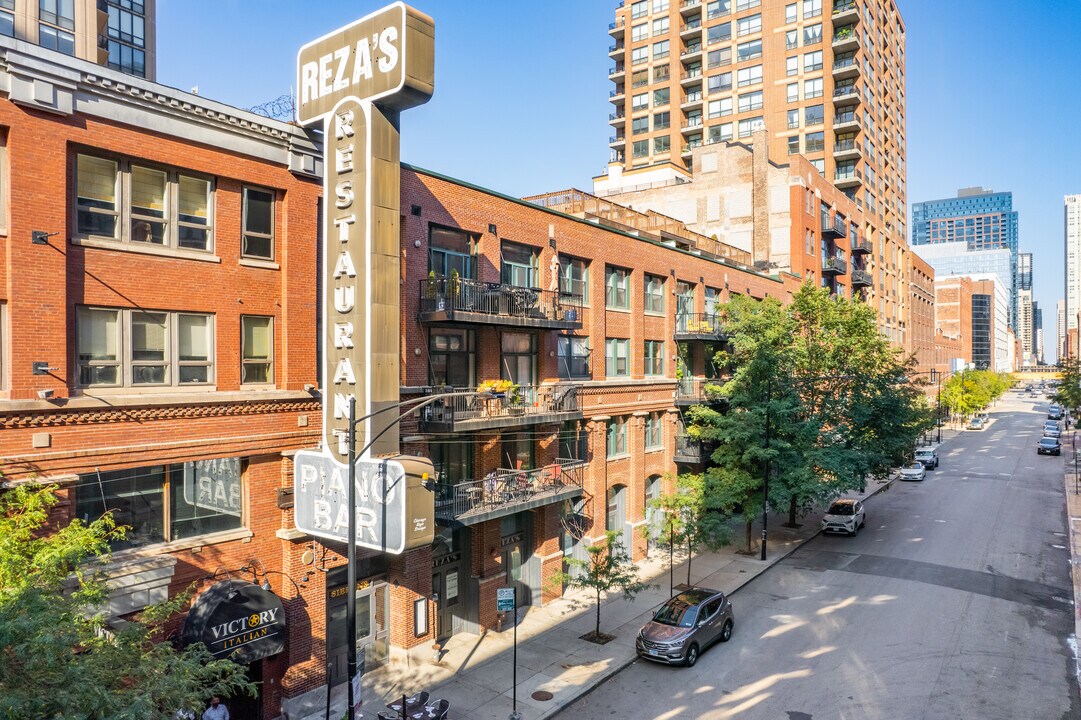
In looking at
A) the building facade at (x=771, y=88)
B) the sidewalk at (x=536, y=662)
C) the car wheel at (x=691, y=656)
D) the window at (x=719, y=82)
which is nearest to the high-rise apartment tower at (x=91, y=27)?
the sidewalk at (x=536, y=662)

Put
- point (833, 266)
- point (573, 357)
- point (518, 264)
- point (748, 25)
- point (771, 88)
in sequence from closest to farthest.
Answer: point (518, 264) < point (573, 357) < point (833, 266) < point (771, 88) < point (748, 25)

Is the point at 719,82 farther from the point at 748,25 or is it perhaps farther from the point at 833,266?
the point at 833,266

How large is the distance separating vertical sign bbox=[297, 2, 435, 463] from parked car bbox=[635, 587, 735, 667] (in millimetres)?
9402

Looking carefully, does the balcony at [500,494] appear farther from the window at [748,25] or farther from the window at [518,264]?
the window at [748,25]

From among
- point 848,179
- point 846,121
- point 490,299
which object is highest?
point 846,121

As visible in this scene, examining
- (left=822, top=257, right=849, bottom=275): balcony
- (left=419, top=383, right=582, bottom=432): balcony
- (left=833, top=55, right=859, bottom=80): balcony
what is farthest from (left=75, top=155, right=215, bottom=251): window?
(left=833, top=55, right=859, bottom=80): balcony

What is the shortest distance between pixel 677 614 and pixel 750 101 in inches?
2359

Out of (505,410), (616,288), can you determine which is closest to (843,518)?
(616,288)

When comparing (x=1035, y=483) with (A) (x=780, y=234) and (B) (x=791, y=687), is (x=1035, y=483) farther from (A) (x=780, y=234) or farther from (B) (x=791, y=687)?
(B) (x=791, y=687)

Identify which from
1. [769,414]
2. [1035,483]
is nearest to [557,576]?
[769,414]

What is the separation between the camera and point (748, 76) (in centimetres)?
6844

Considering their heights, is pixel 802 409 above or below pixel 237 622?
above

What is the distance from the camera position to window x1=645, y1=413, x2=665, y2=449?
3209 centimetres

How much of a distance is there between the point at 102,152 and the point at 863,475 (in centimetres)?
3170
